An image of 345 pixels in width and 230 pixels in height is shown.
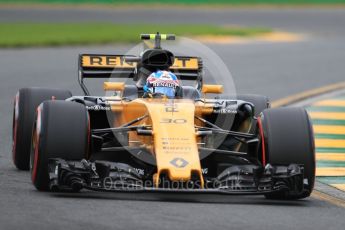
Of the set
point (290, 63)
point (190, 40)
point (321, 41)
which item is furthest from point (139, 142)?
point (321, 41)

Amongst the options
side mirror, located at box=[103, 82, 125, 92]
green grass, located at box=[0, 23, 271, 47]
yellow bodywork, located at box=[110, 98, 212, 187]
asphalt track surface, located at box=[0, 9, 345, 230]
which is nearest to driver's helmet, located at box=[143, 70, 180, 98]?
yellow bodywork, located at box=[110, 98, 212, 187]

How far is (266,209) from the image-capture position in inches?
409

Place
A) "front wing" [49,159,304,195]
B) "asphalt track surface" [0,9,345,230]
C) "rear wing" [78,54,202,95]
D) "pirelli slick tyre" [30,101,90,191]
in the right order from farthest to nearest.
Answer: "rear wing" [78,54,202,95] → "pirelli slick tyre" [30,101,90,191] → "front wing" [49,159,304,195] → "asphalt track surface" [0,9,345,230]

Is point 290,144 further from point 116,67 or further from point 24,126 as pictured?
point 116,67

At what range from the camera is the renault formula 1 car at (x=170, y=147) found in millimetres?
10630

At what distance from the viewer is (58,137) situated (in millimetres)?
10906

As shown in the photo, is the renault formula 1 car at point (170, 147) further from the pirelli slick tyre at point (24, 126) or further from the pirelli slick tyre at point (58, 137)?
the pirelli slick tyre at point (24, 126)

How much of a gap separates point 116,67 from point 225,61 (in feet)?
48.5

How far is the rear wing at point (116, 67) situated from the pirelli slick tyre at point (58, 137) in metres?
2.84

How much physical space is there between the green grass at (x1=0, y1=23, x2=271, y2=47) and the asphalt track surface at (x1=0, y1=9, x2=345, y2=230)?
64.0 inches

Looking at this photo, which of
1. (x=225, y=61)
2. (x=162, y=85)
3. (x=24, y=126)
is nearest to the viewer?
(x=162, y=85)

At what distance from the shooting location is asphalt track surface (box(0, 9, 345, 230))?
9.45 meters

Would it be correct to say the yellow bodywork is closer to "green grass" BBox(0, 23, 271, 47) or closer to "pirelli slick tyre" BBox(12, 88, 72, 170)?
"pirelli slick tyre" BBox(12, 88, 72, 170)

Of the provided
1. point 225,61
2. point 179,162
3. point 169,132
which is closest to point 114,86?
point 169,132
